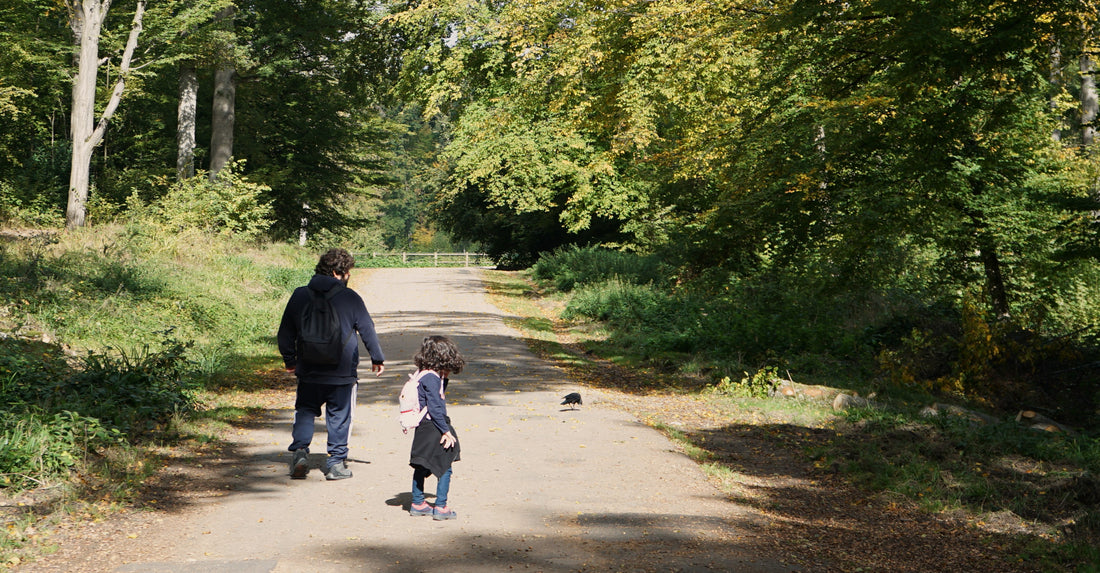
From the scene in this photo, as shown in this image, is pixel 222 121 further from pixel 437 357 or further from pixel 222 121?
pixel 437 357

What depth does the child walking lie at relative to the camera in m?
6.48

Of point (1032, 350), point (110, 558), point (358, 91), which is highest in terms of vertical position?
point (358, 91)

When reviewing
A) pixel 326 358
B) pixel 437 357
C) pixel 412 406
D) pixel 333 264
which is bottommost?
pixel 412 406

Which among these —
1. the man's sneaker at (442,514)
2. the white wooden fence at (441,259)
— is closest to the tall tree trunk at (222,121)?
the man's sneaker at (442,514)

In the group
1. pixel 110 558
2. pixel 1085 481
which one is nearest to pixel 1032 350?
pixel 1085 481

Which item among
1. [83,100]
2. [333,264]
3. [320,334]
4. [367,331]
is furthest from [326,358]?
[83,100]

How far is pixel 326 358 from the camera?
752 centimetres

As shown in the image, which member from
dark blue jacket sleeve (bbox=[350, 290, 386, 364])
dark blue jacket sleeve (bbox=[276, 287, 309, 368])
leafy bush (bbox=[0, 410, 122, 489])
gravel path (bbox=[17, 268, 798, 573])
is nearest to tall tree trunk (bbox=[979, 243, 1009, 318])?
gravel path (bbox=[17, 268, 798, 573])

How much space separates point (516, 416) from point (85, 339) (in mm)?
6101

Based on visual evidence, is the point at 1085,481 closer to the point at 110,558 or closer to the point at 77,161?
the point at 110,558

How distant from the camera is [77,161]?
24.2 meters

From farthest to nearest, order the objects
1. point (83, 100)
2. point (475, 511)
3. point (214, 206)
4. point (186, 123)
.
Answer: point (186, 123) → point (214, 206) → point (83, 100) → point (475, 511)

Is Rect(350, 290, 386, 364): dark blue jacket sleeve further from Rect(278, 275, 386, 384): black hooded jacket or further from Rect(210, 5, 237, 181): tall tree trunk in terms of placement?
Rect(210, 5, 237, 181): tall tree trunk

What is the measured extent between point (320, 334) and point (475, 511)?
199 cm
